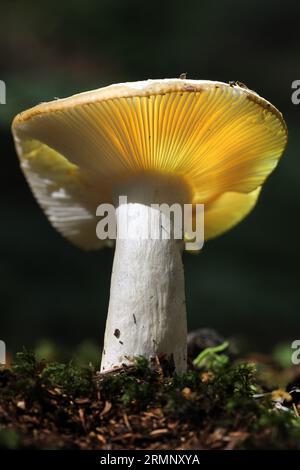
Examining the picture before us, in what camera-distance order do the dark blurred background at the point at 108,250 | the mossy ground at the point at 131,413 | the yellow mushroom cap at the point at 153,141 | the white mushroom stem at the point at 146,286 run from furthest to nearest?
the dark blurred background at the point at 108,250, the white mushroom stem at the point at 146,286, the yellow mushroom cap at the point at 153,141, the mossy ground at the point at 131,413

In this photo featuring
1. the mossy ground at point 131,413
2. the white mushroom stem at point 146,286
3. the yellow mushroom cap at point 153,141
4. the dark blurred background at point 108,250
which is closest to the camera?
the mossy ground at point 131,413

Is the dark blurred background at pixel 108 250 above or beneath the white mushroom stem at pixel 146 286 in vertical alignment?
above

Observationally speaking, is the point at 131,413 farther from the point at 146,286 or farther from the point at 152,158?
the point at 152,158

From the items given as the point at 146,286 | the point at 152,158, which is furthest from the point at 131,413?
the point at 152,158

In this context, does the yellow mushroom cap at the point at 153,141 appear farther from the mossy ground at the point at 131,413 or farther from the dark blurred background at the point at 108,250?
the dark blurred background at the point at 108,250

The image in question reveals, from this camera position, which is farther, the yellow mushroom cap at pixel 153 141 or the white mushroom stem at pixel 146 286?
the white mushroom stem at pixel 146 286

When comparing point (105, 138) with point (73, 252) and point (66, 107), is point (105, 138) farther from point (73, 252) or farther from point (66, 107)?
point (73, 252)

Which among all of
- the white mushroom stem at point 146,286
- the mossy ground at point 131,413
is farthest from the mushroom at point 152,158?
the mossy ground at point 131,413
